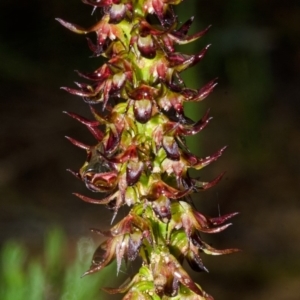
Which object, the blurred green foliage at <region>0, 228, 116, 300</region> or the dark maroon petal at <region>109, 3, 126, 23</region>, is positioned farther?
the blurred green foliage at <region>0, 228, 116, 300</region>

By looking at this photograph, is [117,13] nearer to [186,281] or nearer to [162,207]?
[162,207]

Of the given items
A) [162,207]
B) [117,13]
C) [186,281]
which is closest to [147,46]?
[117,13]

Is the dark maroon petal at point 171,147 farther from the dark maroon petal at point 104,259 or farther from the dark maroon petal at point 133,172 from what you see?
the dark maroon petal at point 104,259

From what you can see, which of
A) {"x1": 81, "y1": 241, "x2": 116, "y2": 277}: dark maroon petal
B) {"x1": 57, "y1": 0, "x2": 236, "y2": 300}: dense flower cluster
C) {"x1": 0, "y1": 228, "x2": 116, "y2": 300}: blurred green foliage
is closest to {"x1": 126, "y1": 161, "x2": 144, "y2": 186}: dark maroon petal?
{"x1": 57, "y1": 0, "x2": 236, "y2": 300}: dense flower cluster

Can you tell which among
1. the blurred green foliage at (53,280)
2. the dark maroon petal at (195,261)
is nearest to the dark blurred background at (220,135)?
the blurred green foliage at (53,280)

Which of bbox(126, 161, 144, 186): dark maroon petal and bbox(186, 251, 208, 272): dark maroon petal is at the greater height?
bbox(126, 161, 144, 186): dark maroon petal

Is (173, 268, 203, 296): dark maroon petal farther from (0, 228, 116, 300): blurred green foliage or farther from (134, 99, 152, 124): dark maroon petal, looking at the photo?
(0, 228, 116, 300): blurred green foliage
